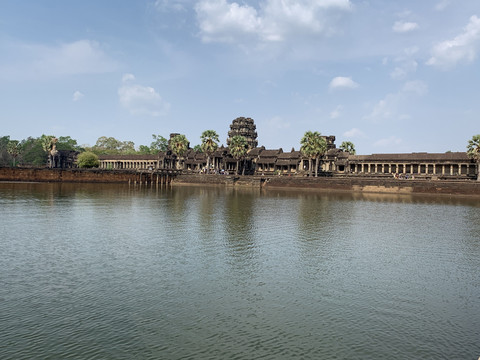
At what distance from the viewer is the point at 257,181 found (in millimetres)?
89188

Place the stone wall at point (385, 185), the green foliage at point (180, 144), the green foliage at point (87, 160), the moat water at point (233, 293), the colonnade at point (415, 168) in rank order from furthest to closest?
1. the green foliage at point (87, 160)
2. the green foliage at point (180, 144)
3. the colonnade at point (415, 168)
4. the stone wall at point (385, 185)
5. the moat water at point (233, 293)

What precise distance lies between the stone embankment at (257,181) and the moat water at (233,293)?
4784 centimetres

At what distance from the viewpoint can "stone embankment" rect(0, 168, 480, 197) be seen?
72625 millimetres

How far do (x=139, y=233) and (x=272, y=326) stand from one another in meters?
16.2

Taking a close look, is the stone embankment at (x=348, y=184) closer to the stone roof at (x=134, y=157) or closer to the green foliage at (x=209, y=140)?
the green foliage at (x=209, y=140)

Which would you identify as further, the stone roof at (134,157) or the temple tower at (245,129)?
the stone roof at (134,157)

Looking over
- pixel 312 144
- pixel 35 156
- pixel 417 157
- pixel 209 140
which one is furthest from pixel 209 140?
pixel 35 156

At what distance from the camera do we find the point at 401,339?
37.0 ft

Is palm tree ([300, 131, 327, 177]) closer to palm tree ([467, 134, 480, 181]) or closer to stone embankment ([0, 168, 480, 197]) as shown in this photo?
stone embankment ([0, 168, 480, 197])

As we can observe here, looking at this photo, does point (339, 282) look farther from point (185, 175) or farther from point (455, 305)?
point (185, 175)

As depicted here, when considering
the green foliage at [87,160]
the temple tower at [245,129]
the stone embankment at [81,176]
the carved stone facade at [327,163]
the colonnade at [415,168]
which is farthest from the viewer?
the temple tower at [245,129]

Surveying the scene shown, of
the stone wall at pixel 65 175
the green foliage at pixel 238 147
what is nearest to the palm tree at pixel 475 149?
the green foliage at pixel 238 147

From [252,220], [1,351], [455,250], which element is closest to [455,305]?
[455,250]

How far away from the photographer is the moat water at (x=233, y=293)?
10586mm
